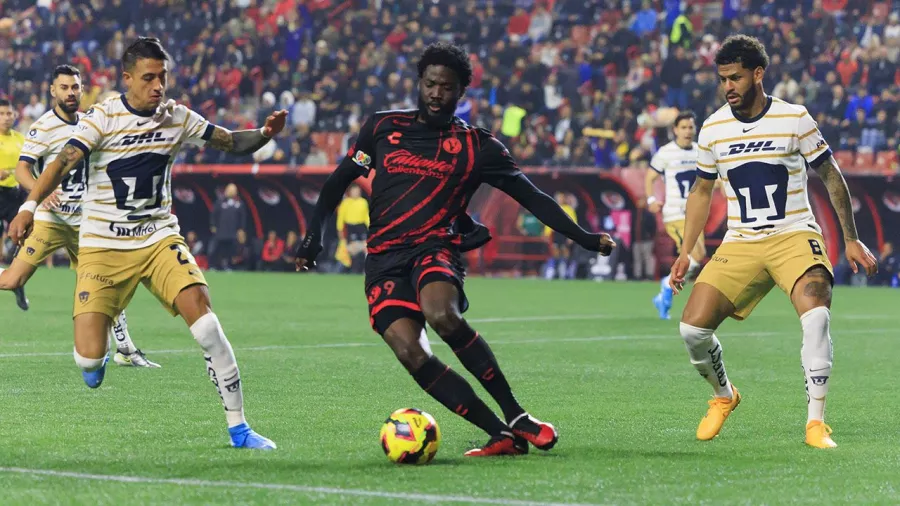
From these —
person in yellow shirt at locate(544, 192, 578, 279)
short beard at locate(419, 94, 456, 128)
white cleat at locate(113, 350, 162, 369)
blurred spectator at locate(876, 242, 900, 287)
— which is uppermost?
short beard at locate(419, 94, 456, 128)

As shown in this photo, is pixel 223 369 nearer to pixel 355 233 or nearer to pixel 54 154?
pixel 54 154

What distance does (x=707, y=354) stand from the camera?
8.20 meters

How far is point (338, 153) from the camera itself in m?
30.4

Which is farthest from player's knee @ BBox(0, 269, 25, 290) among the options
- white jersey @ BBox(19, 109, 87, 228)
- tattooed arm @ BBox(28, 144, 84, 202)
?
tattooed arm @ BBox(28, 144, 84, 202)

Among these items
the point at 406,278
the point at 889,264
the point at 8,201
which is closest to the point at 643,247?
the point at 889,264

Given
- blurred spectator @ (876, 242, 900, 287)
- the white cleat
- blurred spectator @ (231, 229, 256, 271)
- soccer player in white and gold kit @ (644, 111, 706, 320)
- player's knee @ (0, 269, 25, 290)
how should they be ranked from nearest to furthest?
the white cleat
player's knee @ (0, 269, 25, 290)
soccer player in white and gold kit @ (644, 111, 706, 320)
blurred spectator @ (876, 242, 900, 287)
blurred spectator @ (231, 229, 256, 271)

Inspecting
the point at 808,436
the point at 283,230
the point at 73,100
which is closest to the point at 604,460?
the point at 808,436

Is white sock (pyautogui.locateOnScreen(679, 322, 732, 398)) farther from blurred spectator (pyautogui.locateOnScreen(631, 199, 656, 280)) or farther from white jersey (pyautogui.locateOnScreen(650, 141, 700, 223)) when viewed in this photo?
blurred spectator (pyautogui.locateOnScreen(631, 199, 656, 280))

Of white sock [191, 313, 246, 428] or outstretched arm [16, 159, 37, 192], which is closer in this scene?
white sock [191, 313, 246, 428]

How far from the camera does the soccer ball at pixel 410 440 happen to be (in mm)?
6891

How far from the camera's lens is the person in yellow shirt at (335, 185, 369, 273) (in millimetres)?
29453

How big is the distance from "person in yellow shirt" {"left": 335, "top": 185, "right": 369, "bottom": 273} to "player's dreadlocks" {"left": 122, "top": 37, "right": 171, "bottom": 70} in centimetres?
2142

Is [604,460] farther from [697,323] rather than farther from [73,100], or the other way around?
[73,100]

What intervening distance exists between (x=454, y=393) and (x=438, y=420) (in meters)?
1.60
